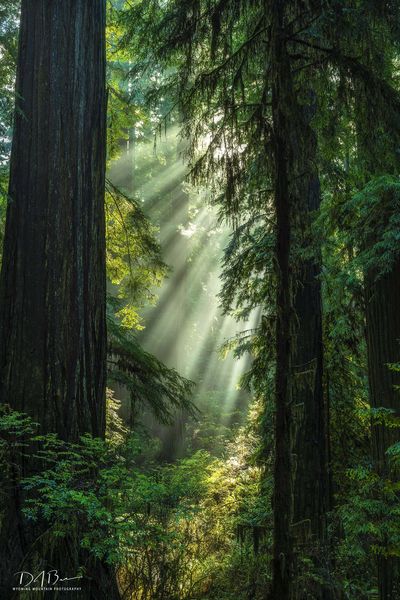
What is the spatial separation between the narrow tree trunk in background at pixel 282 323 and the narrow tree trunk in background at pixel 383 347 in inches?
101

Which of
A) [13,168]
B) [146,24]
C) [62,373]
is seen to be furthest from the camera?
[146,24]

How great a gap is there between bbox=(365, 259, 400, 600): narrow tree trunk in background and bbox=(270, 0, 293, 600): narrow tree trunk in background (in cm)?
257

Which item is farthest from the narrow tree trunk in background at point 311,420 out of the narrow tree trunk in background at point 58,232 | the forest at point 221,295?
the narrow tree trunk in background at point 58,232

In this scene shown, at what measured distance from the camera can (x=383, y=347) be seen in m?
5.91

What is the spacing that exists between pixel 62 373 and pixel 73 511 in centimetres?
130

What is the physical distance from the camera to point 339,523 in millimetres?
5852

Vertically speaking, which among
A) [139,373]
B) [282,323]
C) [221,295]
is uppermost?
[221,295]

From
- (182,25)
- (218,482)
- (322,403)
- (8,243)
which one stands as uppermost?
(182,25)

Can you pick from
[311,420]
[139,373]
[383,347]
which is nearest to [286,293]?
[383,347]

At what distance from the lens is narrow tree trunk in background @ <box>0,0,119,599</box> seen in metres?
4.25

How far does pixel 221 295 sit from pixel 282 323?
393 cm

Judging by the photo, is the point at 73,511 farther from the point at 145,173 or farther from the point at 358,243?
the point at 145,173

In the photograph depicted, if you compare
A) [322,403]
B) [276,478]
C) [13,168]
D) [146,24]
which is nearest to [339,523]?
[322,403]

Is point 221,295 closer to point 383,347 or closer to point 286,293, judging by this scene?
point 383,347
